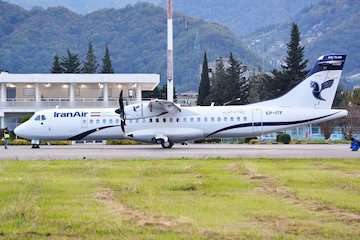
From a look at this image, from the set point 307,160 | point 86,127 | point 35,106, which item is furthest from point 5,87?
point 307,160

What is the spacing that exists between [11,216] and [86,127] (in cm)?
3022

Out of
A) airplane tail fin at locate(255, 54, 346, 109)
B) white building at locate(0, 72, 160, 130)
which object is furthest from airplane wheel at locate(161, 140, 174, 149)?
white building at locate(0, 72, 160, 130)

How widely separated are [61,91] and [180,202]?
62.7m

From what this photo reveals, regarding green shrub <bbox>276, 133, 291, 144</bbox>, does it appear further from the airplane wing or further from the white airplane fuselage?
the airplane wing

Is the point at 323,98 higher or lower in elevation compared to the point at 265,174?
higher

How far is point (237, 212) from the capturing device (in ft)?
41.8

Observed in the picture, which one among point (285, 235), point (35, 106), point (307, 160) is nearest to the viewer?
point (285, 235)

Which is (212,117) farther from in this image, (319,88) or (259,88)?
(259,88)

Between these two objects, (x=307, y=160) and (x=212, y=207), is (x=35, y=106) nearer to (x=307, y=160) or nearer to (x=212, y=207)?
(x=307, y=160)

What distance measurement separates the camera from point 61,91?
75375 millimetres

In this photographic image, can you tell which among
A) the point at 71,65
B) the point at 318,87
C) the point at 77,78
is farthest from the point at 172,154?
the point at 71,65

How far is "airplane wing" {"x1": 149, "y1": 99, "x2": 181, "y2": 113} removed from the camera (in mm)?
40375

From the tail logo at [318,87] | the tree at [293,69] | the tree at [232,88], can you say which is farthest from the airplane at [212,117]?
the tree at [232,88]

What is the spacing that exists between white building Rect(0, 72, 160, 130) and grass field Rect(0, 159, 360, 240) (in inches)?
1813
